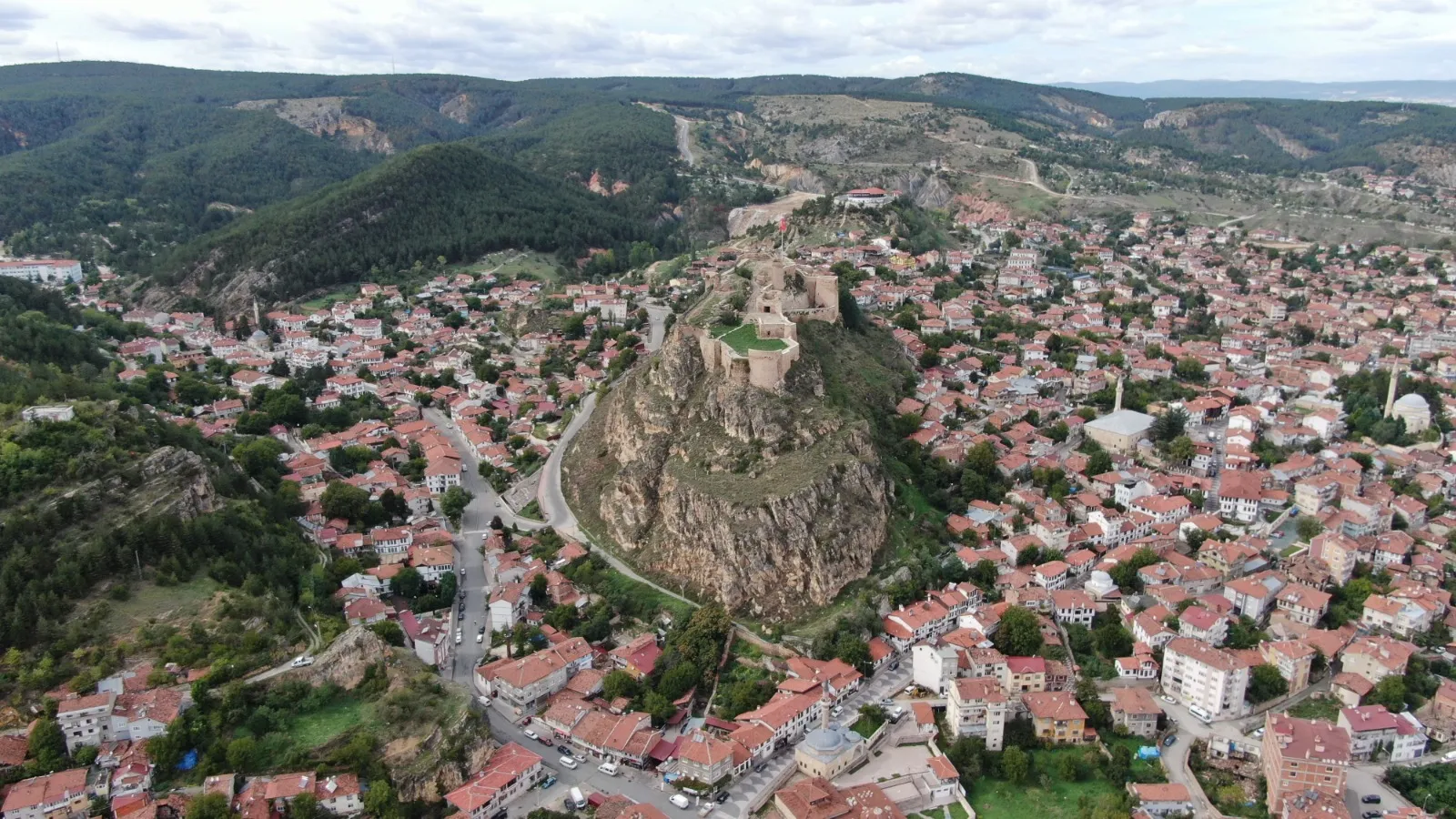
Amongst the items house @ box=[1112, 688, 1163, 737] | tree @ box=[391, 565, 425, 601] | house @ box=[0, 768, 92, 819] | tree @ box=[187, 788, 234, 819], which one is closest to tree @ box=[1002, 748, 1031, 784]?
house @ box=[1112, 688, 1163, 737]

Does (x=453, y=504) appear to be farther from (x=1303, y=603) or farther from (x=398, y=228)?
(x=398, y=228)

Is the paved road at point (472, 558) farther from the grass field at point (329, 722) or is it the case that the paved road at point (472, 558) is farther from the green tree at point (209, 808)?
the green tree at point (209, 808)

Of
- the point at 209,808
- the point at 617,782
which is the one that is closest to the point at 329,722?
the point at 209,808

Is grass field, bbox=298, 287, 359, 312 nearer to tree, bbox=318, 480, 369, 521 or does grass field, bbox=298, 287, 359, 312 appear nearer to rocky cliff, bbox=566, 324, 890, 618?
tree, bbox=318, 480, 369, 521

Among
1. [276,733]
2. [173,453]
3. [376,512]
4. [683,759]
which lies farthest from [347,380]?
[683,759]

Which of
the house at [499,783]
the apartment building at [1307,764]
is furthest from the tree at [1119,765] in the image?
the house at [499,783]

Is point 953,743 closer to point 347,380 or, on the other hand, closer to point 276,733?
point 276,733

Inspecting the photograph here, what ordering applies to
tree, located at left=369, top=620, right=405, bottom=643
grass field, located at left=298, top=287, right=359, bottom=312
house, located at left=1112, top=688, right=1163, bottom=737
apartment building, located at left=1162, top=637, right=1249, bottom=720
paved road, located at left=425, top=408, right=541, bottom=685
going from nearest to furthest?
house, located at left=1112, top=688, right=1163, bottom=737 → apartment building, located at left=1162, top=637, right=1249, bottom=720 → tree, located at left=369, top=620, right=405, bottom=643 → paved road, located at left=425, top=408, right=541, bottom=685 → grass field, located at left=298, top=287, right=359, bottom=312
